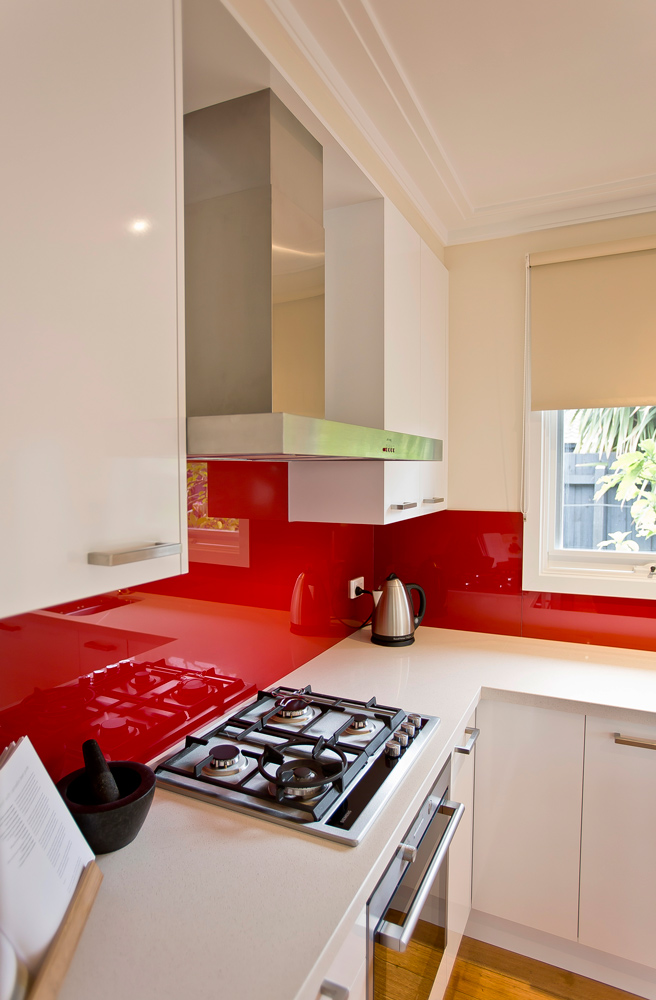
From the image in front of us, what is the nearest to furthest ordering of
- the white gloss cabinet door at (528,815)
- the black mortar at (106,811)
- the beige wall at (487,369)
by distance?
the black mortar at (106,811) → the white gloss cabinet door at (528,815) → the beige wall at (487,369)

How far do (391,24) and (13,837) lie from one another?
1679 millimetres

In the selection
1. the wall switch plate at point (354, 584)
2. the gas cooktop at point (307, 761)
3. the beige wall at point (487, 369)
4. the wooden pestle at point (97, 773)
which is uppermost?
the beige wall at point (487, 369)

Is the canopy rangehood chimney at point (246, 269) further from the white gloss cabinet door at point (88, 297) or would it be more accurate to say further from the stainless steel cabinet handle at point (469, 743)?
the stainless steel cabinet handle at point (469, 743)

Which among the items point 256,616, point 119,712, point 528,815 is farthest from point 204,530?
point 528,815

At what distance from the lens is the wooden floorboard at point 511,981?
180cm

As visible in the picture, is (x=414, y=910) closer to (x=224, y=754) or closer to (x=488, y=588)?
(x=224, y=754)

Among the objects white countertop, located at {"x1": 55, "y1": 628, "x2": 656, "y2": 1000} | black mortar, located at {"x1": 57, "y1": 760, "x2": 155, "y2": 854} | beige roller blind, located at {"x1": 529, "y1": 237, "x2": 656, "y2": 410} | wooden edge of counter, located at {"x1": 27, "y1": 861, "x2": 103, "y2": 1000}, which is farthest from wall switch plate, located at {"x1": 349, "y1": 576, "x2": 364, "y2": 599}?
wooden edge of counter, located at {"x1": 27, "y1": 861, "x2": 103, "y2": 1000}

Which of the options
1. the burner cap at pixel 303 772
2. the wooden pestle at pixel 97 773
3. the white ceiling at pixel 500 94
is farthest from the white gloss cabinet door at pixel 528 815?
the white ceiling at pixel 500 94

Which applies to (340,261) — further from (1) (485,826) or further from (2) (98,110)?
(1) (485,826)

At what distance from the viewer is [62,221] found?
0.72 metres

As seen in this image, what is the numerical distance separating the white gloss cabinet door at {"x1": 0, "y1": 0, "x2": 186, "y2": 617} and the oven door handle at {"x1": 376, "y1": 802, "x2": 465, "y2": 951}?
76 centimetres

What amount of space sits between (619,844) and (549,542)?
1.06m

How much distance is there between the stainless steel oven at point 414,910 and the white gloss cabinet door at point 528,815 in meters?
0.38

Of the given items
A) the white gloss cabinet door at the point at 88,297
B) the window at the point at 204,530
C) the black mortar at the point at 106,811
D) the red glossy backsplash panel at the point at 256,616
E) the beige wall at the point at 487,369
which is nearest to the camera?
the white gloss cabinet door at the point at 88,297
